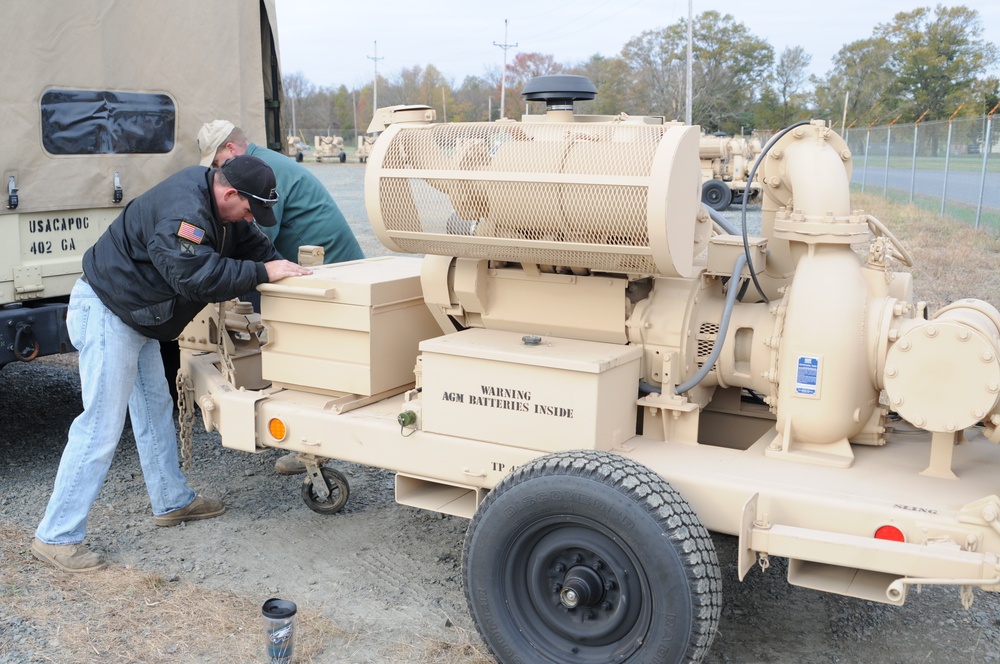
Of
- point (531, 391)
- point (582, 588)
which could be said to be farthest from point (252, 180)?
point (582, 588)

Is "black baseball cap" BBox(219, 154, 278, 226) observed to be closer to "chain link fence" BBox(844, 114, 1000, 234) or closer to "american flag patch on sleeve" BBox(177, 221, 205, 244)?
"american flag patch on sleeve" BBox(177, 221, 205, 244)

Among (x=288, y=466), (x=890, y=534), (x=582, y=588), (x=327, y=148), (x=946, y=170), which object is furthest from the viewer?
(x=327, y=148)

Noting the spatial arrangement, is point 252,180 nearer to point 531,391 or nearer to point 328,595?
point 531,391

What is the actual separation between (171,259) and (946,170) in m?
16.4

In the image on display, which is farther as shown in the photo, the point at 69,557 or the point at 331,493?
the point at 331,493

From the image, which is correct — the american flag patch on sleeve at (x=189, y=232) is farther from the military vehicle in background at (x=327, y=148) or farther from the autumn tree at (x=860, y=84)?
the autumn tree at (x=860, y=84)

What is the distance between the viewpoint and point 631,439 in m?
3.81

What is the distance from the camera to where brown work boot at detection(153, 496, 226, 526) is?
4.87m

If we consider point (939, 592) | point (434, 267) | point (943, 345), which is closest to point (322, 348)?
point (434, 267)

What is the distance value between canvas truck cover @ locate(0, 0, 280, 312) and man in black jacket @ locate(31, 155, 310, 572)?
1.00 meters

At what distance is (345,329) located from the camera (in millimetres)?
4242

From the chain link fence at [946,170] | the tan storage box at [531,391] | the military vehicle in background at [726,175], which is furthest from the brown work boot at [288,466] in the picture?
the military vehicle in background at [726,175]

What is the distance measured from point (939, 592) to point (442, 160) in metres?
2.76

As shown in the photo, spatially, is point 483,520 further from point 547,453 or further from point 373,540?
point 373,540
